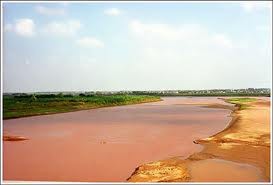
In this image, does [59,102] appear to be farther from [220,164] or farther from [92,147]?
[220,164]

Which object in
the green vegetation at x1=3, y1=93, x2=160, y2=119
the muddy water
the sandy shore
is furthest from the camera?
the green vegetation at x1=3, y1=93, x2=160, y2=119

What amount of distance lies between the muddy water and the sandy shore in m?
0.23

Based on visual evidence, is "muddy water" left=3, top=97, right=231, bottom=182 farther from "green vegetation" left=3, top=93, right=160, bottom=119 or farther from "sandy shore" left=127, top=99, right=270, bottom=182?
"green vegetation" left=3, top=93, right=160, bottom=119

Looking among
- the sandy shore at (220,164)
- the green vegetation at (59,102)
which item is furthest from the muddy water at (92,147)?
the green vegetation at (59,102)

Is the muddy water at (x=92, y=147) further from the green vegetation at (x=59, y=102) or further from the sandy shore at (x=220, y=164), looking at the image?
the green vegetation at (x=59, y=102)

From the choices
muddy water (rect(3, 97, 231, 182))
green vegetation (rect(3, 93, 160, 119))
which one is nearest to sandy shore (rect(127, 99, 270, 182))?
muddy water (rect(3, 97, 231, 182))

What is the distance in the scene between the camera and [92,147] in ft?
19.5

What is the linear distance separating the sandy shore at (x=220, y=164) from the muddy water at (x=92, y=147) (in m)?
0.23

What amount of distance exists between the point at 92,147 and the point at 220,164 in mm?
2117

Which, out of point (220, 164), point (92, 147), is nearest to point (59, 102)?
point (92, 147)

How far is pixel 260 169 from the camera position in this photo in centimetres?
443

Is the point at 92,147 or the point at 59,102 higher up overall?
the point at 59,102

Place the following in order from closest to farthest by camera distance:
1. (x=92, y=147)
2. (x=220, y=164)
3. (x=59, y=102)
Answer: (x=220, y=164) < (x=92, y=147) < (x=59, y=102)

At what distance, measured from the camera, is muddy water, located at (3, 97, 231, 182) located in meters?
4.43
